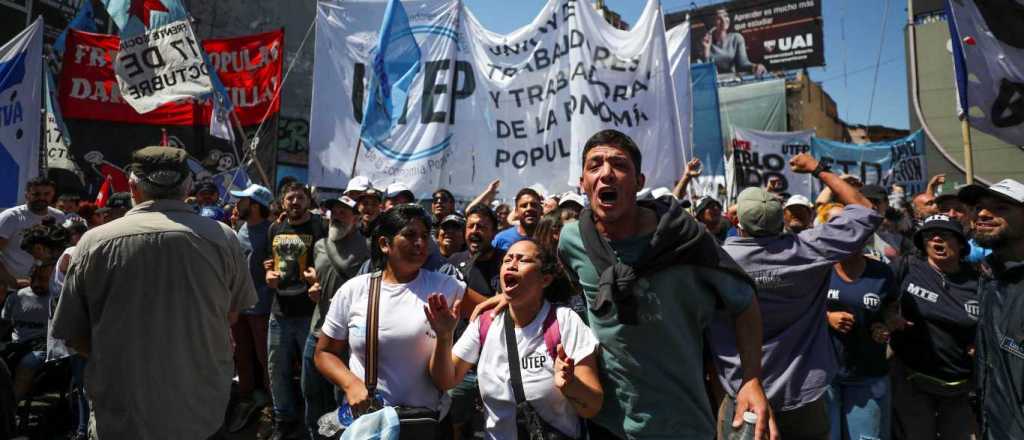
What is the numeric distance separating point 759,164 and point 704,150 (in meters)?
7.80

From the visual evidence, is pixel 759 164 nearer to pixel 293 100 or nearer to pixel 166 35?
pixel 166 35

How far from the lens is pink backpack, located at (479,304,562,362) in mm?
2416

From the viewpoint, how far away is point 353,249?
439 centimetres

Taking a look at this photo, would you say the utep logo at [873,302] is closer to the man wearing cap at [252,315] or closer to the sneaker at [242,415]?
the man wearing cap at [252,315]

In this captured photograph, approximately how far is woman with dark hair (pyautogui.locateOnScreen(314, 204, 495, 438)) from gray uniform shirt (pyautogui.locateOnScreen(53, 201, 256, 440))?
0.51 m

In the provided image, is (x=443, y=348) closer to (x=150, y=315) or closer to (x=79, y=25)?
(x=150, y=315)

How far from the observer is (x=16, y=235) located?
6.02 metres

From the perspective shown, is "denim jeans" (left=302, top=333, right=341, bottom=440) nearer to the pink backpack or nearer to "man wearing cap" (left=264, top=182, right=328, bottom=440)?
"man wearing cap" (left=264, top=182, right=328, bottom=440)

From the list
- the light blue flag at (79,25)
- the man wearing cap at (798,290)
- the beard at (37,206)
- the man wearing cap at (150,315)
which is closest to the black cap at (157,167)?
the man wearing cap at (150,315)

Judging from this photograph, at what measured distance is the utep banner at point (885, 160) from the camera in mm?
13883

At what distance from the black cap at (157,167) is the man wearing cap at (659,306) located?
176cm

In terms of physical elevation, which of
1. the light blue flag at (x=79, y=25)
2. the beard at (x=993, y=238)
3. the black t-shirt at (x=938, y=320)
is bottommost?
the black t-shirt at (x=938, y=320)

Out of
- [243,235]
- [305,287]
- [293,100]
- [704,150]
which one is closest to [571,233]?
[305,287]

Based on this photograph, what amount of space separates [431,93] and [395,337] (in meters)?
4.50
